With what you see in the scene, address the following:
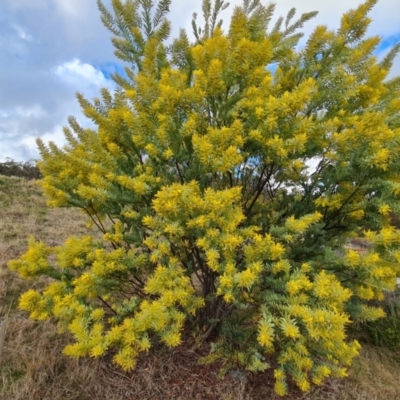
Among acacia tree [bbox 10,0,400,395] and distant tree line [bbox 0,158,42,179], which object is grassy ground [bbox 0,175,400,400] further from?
distant tree line [bbox 0,158,42,179]

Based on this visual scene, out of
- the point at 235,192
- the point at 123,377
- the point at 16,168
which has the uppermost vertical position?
the point at 16,168

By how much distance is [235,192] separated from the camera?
2361mm

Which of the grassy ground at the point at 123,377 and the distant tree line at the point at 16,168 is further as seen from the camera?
the distant tree line at the point at 16,168

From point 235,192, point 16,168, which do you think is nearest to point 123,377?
point 235,192

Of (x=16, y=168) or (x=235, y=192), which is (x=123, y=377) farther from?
(x=16, y=168)

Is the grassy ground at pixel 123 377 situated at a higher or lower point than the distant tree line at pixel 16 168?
lower

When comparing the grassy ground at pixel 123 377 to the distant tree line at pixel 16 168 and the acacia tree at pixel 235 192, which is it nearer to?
the acacia tree at pixel 235 192

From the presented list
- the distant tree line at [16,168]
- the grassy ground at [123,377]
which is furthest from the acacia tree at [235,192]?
the distant tree line at [16,168]

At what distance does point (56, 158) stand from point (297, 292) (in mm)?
2224

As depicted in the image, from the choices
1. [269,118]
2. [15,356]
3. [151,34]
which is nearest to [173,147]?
[269,118]

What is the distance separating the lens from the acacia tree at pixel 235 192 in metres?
2.33

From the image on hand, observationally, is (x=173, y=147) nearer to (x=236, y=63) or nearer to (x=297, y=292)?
(x=236, y=63)

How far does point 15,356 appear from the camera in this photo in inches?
116

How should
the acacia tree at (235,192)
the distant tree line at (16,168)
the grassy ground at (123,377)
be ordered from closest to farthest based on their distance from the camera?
the acacia tree at (235,192) → the grassy ground at (123,377) → the distant tree line at (16,168)
